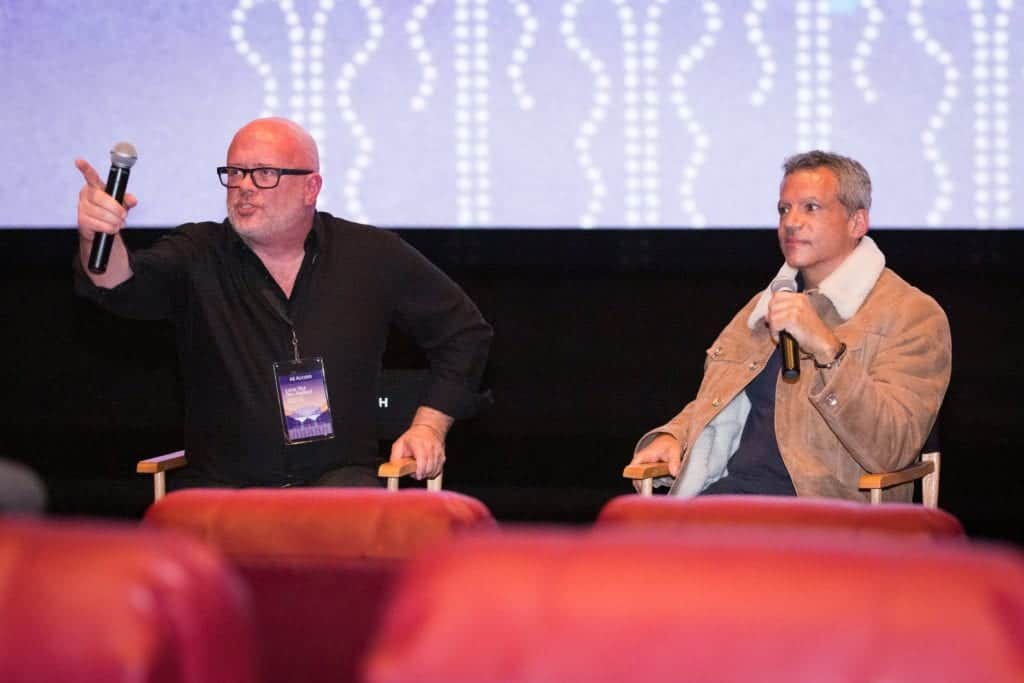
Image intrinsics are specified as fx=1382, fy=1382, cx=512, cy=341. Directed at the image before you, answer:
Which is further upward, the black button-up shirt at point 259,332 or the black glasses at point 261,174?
the black glasses at point 261,174

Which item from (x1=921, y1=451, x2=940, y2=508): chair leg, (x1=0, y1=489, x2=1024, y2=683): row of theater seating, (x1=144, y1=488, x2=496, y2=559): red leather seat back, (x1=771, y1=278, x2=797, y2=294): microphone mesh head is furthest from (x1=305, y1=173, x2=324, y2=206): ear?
(x1=0, y1=489, x2=1024, y2=683): row of theater seating

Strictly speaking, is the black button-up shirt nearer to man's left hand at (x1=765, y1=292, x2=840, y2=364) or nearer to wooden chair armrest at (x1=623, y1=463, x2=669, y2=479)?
wooden chair armrest at (x1=623, y1=463, x2=669, y2=479)

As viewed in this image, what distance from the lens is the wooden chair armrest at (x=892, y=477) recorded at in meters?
2.88

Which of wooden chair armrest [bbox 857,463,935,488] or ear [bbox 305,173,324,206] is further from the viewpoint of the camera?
ear [bbox 305,173,324,206]

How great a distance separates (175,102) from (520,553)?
415 centimetres

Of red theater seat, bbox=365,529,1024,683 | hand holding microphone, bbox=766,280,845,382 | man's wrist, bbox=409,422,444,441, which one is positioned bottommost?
man's wrist, bbox=409,422,444,441

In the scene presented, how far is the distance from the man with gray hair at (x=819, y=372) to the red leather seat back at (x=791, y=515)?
118cm

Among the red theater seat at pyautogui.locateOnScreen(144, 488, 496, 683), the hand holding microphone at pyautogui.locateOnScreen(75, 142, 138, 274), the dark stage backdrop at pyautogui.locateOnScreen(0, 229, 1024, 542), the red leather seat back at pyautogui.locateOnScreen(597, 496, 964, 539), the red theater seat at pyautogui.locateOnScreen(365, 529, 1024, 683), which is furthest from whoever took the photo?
the dark stage backdrop at pyautogui.locateOnScreen(0, 229, 1024, 542)

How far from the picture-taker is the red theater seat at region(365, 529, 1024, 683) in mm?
814

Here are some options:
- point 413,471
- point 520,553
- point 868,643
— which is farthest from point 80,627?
point 413,471

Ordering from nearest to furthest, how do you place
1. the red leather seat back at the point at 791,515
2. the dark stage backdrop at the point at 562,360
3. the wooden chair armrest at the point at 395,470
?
the red leather seat back at the point at 791,515
the wooden chair armrest at the point at 395,470
the dark stage backdrop at the point at 562,360

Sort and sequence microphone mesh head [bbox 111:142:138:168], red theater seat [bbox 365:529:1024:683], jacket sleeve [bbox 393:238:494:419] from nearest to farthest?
red theater seat [bbox 365:529:1024:683]
microphone mesh head [bbox 111:142:138:168]
jacket sleeve [bbox 393:238:494:419]

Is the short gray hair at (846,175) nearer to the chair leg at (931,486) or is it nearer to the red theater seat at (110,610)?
the chair leg at (931,486)

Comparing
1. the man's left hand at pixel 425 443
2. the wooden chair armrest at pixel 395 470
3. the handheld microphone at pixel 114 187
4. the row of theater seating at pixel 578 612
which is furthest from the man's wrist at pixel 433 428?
the row of theater seating at pixel 578 612
